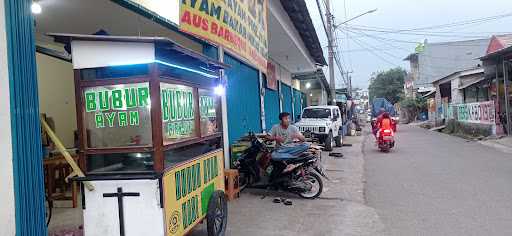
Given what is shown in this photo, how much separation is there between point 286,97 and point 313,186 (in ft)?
44.7

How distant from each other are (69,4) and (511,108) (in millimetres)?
18404

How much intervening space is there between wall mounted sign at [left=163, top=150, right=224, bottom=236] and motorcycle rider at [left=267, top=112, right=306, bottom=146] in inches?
147

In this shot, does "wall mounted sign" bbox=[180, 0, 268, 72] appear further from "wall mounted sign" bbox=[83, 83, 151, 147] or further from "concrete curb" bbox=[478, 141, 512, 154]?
"concrete curb" bbox=[478, 141, 512, 154]

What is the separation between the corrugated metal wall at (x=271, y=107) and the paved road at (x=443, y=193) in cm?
397

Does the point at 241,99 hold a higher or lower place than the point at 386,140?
higher

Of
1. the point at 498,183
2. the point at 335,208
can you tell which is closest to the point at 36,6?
the point at 335,208

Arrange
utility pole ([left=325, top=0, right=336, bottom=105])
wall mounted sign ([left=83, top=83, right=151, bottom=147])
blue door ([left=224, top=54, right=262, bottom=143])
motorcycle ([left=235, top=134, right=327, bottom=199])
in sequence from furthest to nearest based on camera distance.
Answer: utility pole ([left=325, top=0, right=336, bottom=105]) → blue door ([left=224, top=54, right=262, bottom=143]) → motorcycle ([left=235, top=134, right=327, bottom=199]) → wall mounted sign ([left=83, top=83, right=151, bottom=147])

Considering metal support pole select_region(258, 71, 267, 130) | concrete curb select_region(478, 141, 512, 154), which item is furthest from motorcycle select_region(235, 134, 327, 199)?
concrete curb select_region(478, 141, 512, 154)

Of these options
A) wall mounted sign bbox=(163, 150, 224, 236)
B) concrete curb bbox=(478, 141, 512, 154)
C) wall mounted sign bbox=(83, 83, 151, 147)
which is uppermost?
wall mounted sign bbox=(83, 83, 151, 147)

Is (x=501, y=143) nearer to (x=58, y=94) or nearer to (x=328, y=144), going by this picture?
(x=328, y=144)

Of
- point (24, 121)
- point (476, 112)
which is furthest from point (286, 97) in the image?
point (24, 121)

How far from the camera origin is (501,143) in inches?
652

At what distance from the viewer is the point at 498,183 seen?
29.0 ft

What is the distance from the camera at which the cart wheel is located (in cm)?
496
